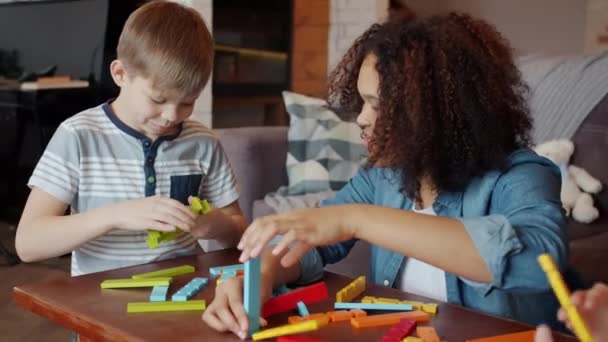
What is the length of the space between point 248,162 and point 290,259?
1.56 m

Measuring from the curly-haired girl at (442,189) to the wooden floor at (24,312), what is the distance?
136 centimetres

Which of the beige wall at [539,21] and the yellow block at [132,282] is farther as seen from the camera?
the beige wall at [539,21]

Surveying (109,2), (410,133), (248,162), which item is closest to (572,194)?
(248,162)

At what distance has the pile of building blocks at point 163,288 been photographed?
35.4 inches

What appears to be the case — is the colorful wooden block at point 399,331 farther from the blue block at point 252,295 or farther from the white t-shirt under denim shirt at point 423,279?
the white t-shirt under denim shirt at point 423,279

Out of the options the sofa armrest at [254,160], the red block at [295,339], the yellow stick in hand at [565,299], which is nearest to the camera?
the yellow stick in hand at [565,299]

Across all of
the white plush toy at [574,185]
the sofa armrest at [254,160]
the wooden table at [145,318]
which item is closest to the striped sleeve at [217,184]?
the wooden table at [145,318]

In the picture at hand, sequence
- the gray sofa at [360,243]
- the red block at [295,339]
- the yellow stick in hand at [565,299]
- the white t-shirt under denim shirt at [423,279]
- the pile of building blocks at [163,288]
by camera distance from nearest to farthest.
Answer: the yellow stick in hand at [565,299] < the red block at [295,339] < the pile of building blocks at [163,288] < the white t-shirt under denim shirt at [423,279] < the gray sofa at [360,243]

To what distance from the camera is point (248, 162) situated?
93.8 inches

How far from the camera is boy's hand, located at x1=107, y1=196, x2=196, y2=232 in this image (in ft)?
3.45

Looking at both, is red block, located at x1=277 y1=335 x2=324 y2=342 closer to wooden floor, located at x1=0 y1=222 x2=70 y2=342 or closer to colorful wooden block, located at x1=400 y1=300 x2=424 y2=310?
colorful wooden block, located at x1=400 y1=300 x2=424 y2=310

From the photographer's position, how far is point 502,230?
88 cm

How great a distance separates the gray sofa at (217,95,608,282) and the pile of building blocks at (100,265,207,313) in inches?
36.9

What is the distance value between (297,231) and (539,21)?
4347mm
